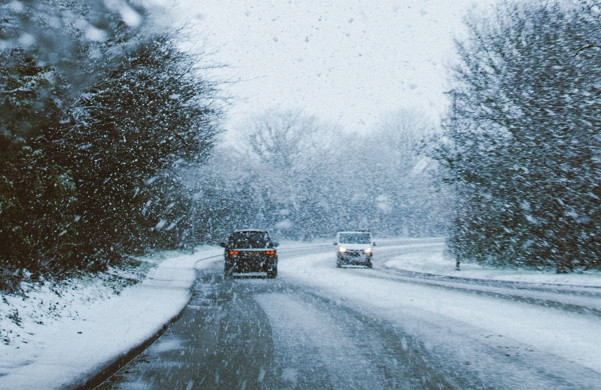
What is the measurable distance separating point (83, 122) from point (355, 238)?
23.3m

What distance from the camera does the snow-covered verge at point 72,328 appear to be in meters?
7.01

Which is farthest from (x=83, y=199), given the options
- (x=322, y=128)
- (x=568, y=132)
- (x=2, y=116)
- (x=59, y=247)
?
(x=322, y=128)

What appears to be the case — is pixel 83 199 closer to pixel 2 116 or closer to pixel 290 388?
pixel 2 116

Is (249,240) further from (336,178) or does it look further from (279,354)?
(336,178)

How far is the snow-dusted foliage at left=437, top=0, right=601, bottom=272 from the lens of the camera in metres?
24.6

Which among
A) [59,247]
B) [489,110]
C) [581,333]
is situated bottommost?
[581,333]

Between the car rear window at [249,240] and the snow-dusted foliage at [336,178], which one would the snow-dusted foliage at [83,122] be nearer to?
the car rear window at [249,240]

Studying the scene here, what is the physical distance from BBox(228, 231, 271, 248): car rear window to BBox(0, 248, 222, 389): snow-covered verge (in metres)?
8.34

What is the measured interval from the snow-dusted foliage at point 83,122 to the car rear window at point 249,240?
3451mm

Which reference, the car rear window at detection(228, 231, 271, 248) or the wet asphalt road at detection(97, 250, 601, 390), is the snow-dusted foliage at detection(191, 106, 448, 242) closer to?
the car rear window at detection(228, 231, 271, 248)

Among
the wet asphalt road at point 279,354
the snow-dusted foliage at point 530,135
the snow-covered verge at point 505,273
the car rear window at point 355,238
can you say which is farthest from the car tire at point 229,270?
the snow-dusted foliage at point 530,135

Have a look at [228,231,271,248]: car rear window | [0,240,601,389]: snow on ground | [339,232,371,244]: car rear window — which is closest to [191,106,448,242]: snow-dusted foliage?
[339,232,371,244]: car rear window

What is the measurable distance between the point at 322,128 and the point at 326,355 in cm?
7181

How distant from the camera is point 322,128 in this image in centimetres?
8006
